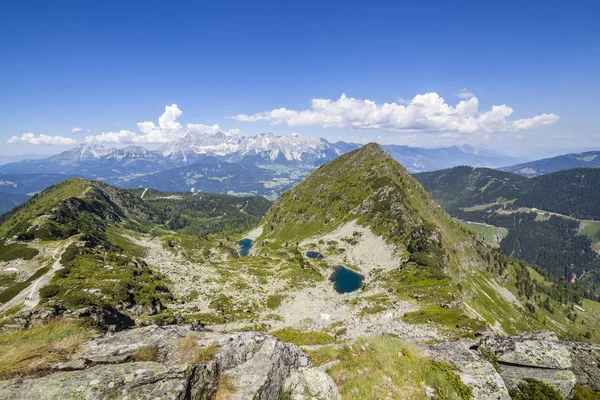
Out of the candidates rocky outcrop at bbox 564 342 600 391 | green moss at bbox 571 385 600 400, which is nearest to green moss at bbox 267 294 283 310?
rocky outcrop at bbox 564 342 600 391

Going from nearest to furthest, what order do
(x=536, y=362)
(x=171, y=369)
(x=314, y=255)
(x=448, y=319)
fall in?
1. (x=171, y=369)
2. (x=536, y=362)
3. (x=448, y=319)
4. (x=314, y=255)

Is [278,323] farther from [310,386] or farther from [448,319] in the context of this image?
[310,386]

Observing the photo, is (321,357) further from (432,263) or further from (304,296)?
(432,263)

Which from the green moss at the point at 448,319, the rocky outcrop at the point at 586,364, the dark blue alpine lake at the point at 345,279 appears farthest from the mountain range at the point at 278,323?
the dark blue alpine lake at the point at 345,279

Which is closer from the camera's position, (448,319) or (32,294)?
(32,294)

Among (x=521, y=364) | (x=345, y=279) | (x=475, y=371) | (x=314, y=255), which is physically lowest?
(x=345, y=279)

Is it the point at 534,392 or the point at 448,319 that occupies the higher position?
the point at 534,392

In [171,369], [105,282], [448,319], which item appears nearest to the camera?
[171,369]

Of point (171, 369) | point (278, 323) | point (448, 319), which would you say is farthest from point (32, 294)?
point (448, 319)
